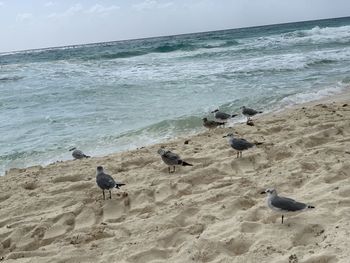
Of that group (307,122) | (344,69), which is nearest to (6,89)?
(344,69)

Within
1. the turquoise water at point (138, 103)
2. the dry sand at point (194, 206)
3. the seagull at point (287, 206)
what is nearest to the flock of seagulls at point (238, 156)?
the seagull at point (287, 206)

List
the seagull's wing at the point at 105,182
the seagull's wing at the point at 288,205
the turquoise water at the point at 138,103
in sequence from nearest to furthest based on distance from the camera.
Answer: the seagull's wing at the point at 288,205 < the seagull's wing at the point at 105,182 < the turquoise water at the point at 138,103

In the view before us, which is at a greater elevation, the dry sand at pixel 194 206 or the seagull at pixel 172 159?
the seagull at pixel 172 159

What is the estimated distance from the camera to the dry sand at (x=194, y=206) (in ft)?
12.1

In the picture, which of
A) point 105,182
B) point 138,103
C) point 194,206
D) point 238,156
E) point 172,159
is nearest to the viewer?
point 194,206

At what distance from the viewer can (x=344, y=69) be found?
16.0 metres

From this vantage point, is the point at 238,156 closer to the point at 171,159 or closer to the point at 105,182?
the point at 171,159

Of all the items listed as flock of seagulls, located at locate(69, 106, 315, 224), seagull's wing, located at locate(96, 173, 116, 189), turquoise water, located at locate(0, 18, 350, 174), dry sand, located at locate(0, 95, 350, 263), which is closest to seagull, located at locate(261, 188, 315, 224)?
flock of seagulls, located at locate(69, 106, 315, 224)

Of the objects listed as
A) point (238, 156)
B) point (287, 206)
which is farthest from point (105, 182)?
point (287, 206)

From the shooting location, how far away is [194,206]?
184 inches

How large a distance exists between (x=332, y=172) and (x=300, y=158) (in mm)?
743

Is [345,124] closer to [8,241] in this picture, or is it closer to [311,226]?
[311,226]

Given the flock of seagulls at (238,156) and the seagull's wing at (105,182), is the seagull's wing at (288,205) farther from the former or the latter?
the seagull's wing at (105,182)

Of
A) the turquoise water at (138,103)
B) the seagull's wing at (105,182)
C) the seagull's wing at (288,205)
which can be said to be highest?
the seagull's wing at (288,205)
